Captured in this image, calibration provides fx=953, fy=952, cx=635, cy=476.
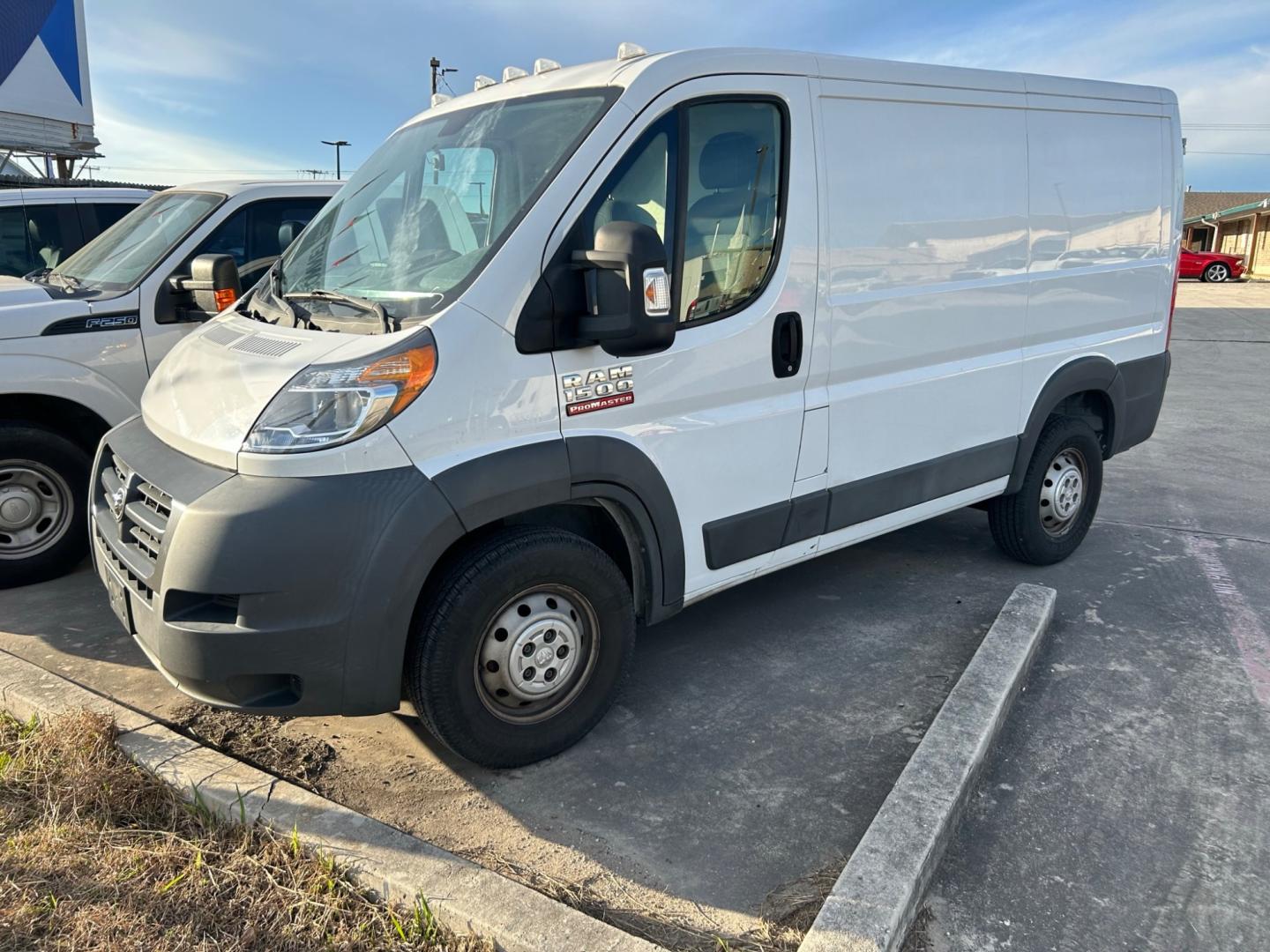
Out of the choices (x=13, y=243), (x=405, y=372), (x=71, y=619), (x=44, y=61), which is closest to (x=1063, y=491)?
(x=405, y=372)

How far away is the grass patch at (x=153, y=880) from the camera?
7.75 feet

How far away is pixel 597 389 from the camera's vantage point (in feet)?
10.1

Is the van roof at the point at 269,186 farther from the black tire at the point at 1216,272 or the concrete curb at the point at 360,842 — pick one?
the black tire at the point at 1216,272

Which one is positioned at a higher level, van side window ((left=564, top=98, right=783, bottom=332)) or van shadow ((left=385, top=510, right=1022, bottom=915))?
van side window ((left=564, top=98, right=783, bottom=332))

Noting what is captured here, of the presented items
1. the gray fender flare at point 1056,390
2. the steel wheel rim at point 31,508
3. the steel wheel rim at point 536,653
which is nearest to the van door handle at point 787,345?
the steel wheel rim at point 536,653

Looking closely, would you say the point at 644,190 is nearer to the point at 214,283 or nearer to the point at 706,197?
the point at 706,197

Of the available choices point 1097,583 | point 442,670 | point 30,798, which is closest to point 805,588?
point 1097,583

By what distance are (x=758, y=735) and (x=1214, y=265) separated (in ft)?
136

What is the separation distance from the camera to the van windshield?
3.02 m

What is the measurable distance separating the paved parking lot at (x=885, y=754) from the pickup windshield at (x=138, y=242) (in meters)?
1.59

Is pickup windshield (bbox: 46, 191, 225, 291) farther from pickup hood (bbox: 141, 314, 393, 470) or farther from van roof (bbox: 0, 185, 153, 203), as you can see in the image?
pickup hood (bbox: 141, 314, 393, 470)

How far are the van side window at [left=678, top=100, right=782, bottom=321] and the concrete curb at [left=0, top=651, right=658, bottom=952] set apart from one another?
1875 mm

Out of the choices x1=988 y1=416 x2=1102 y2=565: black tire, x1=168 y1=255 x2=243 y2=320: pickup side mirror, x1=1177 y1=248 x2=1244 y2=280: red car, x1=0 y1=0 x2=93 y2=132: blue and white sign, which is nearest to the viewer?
x1=168 y1=255 x2=243 y2=320: pickup side mirror

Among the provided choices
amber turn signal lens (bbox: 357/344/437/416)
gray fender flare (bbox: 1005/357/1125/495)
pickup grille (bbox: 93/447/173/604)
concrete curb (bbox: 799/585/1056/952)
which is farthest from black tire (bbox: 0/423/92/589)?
gray fender flare (bbox: 1005/357/1125/495)
